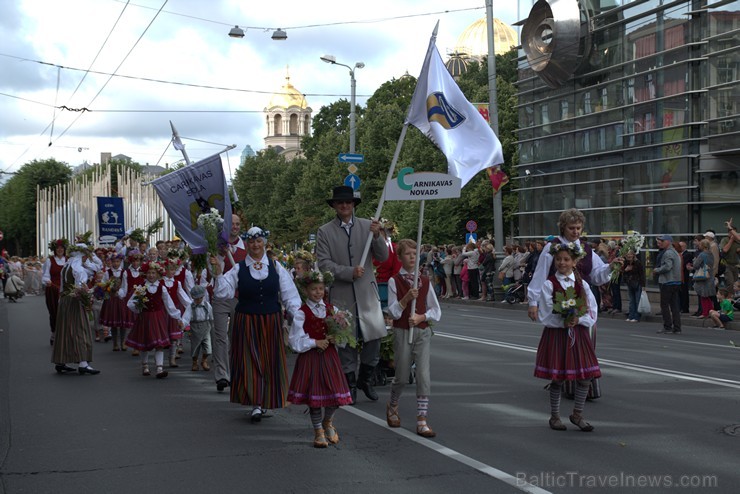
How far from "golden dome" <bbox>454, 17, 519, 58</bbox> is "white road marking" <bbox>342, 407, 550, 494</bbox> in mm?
86064

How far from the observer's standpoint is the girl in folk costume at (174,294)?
13.3 meters

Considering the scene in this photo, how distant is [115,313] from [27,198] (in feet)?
291

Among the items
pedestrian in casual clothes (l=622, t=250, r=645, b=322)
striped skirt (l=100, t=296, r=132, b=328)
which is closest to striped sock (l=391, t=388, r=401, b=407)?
striped skirt (l=100, t=296, r=132, b=328)

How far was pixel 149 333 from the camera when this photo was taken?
12.8m

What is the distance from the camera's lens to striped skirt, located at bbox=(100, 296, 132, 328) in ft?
53.5

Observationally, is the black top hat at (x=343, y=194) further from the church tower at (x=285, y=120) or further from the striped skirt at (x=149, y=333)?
the church tower at (x=285, y=120)

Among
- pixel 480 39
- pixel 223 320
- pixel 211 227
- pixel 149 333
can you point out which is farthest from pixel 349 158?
pixel 480 39

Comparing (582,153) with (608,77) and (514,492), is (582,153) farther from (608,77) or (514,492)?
(514,492)

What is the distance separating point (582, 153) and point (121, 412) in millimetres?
23790

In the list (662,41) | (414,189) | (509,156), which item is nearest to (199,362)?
(414,189)

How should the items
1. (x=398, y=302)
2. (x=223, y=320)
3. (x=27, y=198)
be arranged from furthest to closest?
(x=27, y=198) < (x=223, y=320) < (x=398, y=302)

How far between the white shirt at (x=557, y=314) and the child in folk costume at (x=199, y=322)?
6244mm

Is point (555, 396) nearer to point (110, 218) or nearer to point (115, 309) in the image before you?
point (115, 309)

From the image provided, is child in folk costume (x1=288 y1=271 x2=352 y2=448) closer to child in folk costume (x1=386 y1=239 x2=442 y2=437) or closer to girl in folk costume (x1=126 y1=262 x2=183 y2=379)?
child in folk costume (x1=386 y1=239 x2=442 y2=437)
